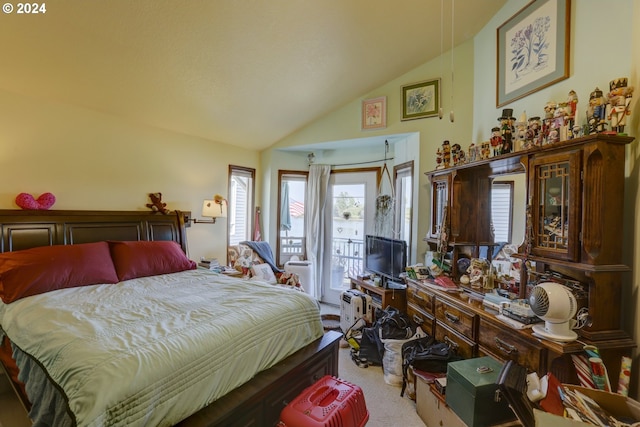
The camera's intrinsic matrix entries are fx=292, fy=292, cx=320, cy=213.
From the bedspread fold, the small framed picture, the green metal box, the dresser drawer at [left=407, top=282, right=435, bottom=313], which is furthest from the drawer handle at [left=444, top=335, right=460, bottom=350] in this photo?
the small framed picture

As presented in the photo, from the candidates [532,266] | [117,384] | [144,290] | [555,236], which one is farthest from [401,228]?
[117,384]

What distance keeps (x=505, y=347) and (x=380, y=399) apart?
108 centimetres

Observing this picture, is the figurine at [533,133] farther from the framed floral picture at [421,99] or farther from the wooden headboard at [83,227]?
the wooden headboard at [83,227]

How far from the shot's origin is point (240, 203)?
4.55m

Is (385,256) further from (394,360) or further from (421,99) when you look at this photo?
(421,99)

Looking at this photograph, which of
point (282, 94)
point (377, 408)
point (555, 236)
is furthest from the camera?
point (282, 94)

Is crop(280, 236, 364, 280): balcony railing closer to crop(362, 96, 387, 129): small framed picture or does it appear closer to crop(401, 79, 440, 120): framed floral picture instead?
crop(362, 96, 387, 129): small framed picture

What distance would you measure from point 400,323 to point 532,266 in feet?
3.80

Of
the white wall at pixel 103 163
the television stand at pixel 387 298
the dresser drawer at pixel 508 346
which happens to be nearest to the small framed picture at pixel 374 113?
the television stand at pixel 387 298

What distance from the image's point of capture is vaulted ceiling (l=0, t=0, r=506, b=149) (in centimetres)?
205

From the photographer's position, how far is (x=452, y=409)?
175 centimetres

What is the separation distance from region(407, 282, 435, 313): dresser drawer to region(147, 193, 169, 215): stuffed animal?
287cm

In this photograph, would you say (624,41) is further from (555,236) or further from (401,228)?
(401,228)

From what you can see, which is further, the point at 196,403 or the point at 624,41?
the point at 624,41
